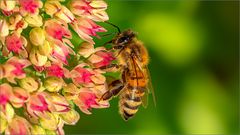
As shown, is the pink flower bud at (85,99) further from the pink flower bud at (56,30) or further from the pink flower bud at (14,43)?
the pink flower bud at (14,43)

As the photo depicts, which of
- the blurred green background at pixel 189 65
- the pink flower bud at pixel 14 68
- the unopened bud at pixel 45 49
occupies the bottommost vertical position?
the blurred green background at pixel 189 65

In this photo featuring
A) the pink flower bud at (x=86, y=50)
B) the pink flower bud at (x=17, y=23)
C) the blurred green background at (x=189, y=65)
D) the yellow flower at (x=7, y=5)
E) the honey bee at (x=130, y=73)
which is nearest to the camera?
the yellow flower at (x=7, y=5)

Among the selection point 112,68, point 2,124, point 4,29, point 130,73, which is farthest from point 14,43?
point 130,73

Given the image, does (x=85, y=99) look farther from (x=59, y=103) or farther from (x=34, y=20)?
(x=34, y=20)

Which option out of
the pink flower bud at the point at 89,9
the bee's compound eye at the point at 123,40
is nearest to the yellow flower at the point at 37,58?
the pink flower bud at the point at 89,9

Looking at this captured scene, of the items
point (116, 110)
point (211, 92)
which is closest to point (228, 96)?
point (211, 92)

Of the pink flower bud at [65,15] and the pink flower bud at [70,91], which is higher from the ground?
the pink flower bud at [65,15]

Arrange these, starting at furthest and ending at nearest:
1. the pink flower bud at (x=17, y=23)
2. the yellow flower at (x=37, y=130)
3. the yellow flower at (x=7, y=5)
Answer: the yellow flower at (x=37, y=130) < the pink flower bud at (x=17, y=23) < the yellow flower at (x=7, y=5)
